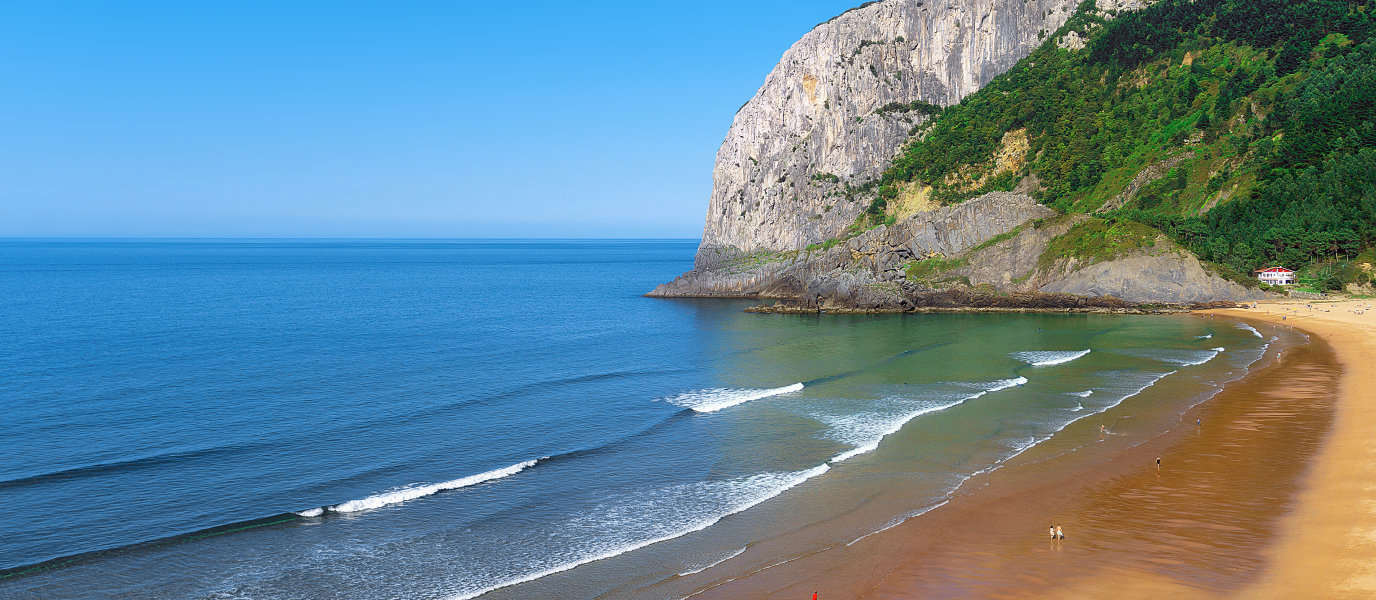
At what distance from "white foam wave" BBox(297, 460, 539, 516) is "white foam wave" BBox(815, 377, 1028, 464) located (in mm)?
11647

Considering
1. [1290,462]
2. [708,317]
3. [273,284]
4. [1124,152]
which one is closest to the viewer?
[1290,462]

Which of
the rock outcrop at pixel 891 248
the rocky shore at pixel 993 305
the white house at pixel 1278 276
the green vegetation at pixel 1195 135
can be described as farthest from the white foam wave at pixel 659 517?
the white house at pixel 1278 276

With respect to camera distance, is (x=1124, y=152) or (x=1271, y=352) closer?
(x=1271, y=352)

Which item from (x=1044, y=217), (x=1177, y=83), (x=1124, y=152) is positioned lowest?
(x=1044, y=217)

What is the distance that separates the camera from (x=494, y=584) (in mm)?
18344

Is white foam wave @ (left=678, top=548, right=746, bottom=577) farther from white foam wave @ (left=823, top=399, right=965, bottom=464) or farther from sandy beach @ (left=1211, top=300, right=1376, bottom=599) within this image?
sandy beach @ (left=1211, top=300, right=1376, bottom=599)

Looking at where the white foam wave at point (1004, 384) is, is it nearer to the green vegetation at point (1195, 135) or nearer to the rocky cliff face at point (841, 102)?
the green vegetation at point (1195, 135)

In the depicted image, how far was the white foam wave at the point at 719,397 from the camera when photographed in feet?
126

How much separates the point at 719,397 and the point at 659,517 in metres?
18.1

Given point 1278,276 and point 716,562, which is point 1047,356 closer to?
point 716,562

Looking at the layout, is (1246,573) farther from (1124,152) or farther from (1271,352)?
(1124,152)

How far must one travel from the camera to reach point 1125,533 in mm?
20875

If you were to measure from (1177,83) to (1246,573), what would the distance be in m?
113

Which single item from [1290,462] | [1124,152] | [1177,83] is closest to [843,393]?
[1290,462]
